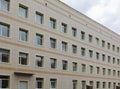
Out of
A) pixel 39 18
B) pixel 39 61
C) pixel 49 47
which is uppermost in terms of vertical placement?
pixel 39 18

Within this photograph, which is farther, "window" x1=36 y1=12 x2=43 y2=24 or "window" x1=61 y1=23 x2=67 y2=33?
"window" x1=61 y1=23 x2=67 y2=33

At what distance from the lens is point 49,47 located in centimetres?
4000

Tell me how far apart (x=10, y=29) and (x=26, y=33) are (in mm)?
3374

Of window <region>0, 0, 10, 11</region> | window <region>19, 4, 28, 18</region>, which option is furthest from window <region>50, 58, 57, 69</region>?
window <region>0, 0, 10, 11</region>

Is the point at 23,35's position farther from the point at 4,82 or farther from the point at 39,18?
the point at 4,82

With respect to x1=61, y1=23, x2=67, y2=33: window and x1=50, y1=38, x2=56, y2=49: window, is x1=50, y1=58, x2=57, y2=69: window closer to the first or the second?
x1=50, y1=38, x2=56, y2=49: window

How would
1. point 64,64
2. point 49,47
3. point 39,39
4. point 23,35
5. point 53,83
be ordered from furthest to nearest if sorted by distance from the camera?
point 64,64
point 53,83
point 49,47
point 39,39
point 23,35

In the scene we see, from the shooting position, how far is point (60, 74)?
139 ft

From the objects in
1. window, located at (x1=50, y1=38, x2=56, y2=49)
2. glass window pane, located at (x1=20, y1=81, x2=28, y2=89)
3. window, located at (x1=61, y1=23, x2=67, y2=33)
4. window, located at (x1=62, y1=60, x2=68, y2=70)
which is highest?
window, located at (x1=61, y1=23, x2=67, y2=33)

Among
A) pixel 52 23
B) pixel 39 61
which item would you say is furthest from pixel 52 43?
pixel 39 61

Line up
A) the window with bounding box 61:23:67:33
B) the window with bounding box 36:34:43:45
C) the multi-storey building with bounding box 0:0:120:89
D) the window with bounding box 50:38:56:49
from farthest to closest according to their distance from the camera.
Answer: the window with bounding box 61:23:67:33 < the window with bounding box 50:38:56:49 < the window with bounding box 36:34:43:45 < the multi-storey building with bounding box 0:0:120:89

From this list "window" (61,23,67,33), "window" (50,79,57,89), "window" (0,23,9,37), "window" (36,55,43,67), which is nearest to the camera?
"window" (0,23,9,37)

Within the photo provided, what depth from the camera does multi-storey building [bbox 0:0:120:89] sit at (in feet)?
108

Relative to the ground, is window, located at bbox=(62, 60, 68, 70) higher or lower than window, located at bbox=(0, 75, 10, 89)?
higher
